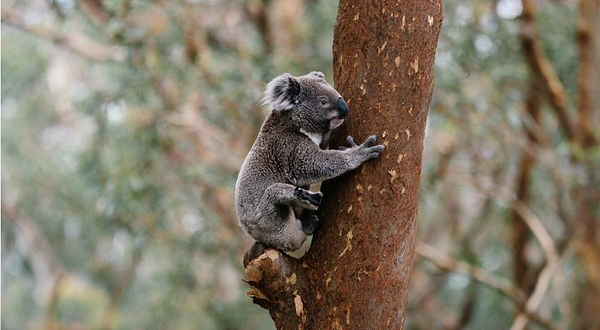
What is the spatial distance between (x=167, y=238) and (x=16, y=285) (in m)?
6.57

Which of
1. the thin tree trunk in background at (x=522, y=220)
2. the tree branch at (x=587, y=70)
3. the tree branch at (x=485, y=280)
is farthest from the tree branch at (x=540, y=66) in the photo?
the tree branch at (x=485, y=280)

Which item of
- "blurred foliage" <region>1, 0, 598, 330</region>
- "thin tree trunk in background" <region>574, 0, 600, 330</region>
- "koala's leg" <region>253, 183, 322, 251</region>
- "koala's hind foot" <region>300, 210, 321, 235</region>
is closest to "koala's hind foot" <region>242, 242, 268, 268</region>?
"koala's leg" <region>253, 183, 322, 251</region>

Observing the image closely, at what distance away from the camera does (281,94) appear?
2.61 m

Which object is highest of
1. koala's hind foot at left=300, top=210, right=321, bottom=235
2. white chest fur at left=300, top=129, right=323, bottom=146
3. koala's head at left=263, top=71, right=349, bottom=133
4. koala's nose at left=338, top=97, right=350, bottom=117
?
koala's head at left=263, top=71, right=349, bottom=133

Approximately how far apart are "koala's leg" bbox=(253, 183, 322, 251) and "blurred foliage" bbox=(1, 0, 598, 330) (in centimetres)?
280

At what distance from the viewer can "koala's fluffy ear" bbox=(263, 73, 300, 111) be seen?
2607mm

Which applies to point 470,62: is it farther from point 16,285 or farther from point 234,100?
point 16,285

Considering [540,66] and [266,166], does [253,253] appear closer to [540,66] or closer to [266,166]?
[266,166]

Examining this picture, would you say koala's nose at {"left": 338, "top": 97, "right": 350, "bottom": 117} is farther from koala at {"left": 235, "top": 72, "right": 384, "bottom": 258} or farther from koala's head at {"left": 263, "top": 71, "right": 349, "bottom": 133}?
koala's head at {"left": 263, "top": 71, "right": 349, "bottom": 133}

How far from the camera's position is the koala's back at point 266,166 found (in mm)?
2557

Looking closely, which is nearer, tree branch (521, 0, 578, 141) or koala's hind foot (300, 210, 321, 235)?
koala's hind foot (300, 210, 321, 235)

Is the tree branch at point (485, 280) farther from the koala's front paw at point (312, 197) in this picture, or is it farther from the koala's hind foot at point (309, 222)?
the koala's front paw at point (312, 197)

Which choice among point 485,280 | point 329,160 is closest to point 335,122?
point 329,160

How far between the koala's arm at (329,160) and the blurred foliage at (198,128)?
2.82 meters
